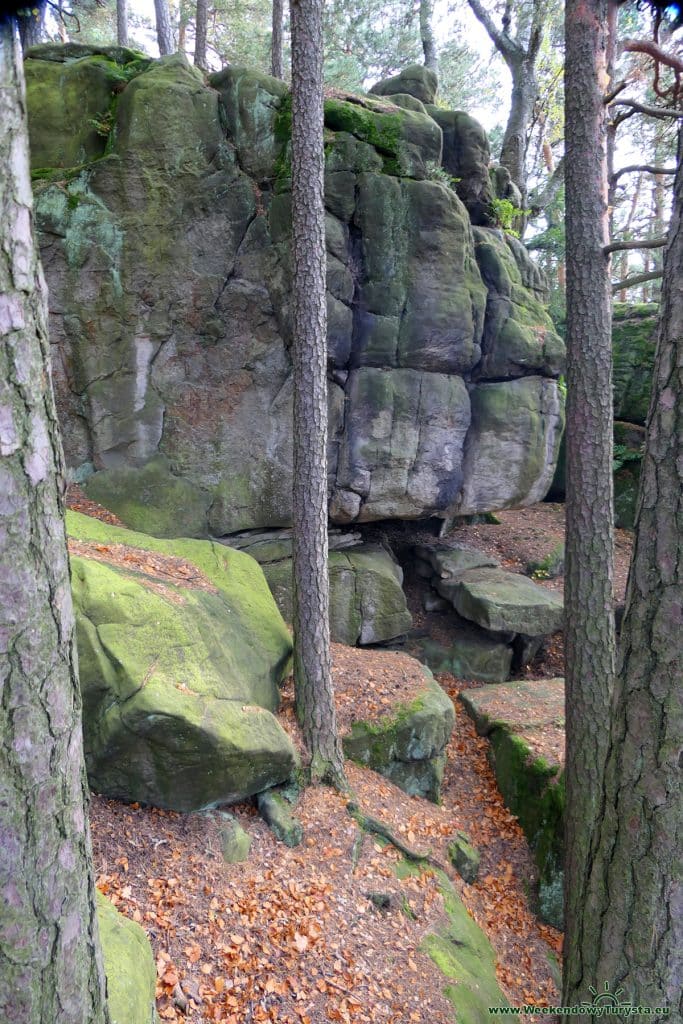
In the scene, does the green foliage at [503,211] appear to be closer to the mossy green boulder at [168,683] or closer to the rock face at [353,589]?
the rock face at [353,589]

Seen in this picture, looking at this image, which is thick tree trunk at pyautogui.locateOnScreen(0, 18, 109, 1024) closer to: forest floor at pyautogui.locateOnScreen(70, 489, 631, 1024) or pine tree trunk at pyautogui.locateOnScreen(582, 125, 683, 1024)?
pine tree trunk at pyautogui.locateOnScreen(582, 125, 683, 1024)

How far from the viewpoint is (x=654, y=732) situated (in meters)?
2.35

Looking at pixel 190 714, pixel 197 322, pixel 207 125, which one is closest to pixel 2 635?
pixel 190 714

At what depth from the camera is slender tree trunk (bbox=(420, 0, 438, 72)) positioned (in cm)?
1641

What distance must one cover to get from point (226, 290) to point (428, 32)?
40.3ft

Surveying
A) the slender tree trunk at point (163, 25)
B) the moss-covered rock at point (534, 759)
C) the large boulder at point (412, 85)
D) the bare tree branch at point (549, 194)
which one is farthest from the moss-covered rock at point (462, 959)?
the slender tree trunk at point (163, 25)

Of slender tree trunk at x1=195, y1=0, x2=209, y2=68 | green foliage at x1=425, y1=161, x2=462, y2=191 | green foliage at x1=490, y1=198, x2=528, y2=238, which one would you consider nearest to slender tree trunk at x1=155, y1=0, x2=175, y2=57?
slender tree trunk at x1=195, y1=0, x2=209, y2=68

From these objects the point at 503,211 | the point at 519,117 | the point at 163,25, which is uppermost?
the point at 163,25

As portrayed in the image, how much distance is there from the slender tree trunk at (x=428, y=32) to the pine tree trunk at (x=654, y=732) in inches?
707

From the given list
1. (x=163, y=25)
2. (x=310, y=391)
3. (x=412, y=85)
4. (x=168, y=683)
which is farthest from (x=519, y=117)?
(x=168, y=683)

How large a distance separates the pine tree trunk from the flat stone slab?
8.26 meters

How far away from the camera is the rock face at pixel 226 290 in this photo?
8.90 m

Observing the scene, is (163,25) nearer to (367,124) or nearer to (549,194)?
(367,124)

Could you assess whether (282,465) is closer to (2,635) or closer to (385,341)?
(385,341)
